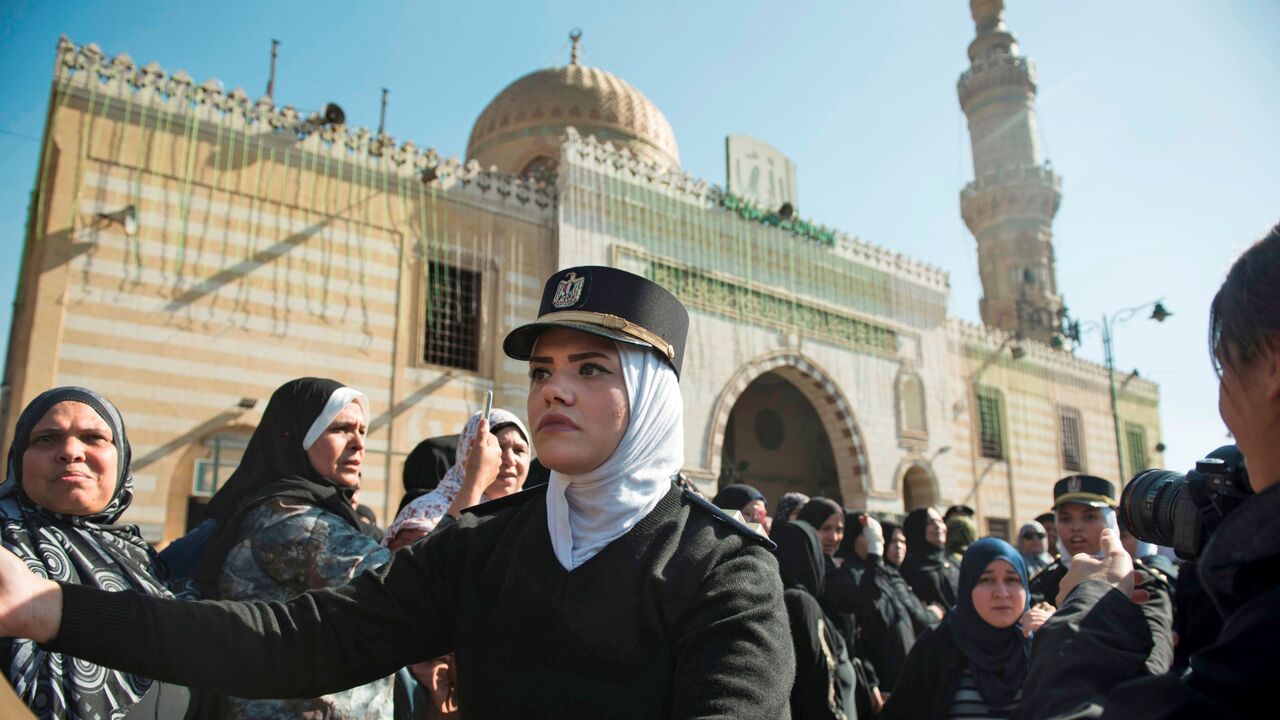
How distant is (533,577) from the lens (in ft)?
4.74

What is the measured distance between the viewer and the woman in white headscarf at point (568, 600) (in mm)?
1221

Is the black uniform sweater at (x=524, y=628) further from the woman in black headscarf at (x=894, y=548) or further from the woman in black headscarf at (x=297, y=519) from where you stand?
the woman in black headscarf at (x=894, y=548)

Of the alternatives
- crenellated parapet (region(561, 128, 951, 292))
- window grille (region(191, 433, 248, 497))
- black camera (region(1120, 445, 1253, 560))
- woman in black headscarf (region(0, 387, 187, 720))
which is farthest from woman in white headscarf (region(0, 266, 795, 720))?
crenellated parapet (region(561, 128, 951, 292))

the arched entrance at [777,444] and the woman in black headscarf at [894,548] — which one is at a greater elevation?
the arched entrance at [777,444]

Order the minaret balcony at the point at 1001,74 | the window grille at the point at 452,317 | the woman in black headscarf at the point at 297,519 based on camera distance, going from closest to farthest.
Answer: the woman in black headscarf at the point at 297,519
the window grille at the point at 452,317
the minaret balcony at the point at 1001,74

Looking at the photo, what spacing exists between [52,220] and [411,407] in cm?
435

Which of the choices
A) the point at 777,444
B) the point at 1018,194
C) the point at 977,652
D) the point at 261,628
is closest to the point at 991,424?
the point at 777,444

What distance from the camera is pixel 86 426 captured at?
6.85ft

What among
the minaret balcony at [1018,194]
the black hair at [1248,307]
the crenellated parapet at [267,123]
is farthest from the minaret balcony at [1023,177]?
the black hair at [1248,307]

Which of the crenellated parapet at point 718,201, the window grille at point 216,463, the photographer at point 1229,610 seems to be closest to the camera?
the photographer at point 1229,610

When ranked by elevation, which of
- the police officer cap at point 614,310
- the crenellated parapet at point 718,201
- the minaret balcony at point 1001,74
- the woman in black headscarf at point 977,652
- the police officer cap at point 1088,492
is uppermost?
the minaret balcony at point 1001,74

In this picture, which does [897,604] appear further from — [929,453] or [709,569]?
[929,453]

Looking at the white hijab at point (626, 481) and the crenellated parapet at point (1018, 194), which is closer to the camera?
the white hijab at point (626, 481)

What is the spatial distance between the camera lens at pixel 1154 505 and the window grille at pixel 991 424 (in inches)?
719
